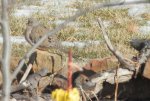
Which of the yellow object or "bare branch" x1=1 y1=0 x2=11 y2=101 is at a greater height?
"bare branch" x1=1 y1=0 x2=11 y2=101

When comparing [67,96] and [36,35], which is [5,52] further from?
[36,35]

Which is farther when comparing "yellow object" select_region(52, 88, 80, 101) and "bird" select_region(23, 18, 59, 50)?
"bird" select_region(23, 18, 59, 50)

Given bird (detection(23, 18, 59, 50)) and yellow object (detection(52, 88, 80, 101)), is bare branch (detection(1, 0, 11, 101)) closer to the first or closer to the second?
yellow object (detection(52, 88, 80, 101))

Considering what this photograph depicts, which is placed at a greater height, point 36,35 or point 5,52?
point 5,52

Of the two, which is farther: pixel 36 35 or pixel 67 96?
pixel 36 35

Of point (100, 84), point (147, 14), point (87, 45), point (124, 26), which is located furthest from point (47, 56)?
point (147, 14)

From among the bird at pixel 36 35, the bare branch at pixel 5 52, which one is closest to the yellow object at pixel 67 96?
the bare branch at pixel 5 52

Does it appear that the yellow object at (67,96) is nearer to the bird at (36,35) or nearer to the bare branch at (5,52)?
the bare branch at (5,52)

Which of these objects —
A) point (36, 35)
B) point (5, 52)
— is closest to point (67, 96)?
point (5, 52)

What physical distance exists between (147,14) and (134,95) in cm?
415

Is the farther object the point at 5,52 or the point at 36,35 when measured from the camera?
the point at 36,35

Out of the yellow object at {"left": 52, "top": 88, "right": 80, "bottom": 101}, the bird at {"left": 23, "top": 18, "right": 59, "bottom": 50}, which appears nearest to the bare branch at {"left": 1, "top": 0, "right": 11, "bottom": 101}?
the yellow object at {"left": 52, "top": 88, "right": 80, "bottom": 101}

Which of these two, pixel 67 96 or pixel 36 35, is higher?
pixel 67 96

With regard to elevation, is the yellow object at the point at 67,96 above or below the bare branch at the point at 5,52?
below
